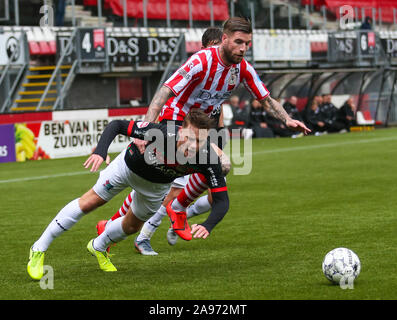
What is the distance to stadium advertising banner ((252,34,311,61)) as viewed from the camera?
28.7 metres

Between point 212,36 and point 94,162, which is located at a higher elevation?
point 212,36

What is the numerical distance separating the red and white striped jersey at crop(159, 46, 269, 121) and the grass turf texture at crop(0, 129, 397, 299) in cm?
142

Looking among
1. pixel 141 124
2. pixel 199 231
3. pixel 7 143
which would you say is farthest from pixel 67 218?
pixel 7 143

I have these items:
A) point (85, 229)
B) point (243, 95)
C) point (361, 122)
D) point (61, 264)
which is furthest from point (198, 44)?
point (61, 264)

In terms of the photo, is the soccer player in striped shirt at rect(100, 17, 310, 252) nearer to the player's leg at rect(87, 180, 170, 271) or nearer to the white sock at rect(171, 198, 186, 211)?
the white sock at rect(171, 198, 186, 211)

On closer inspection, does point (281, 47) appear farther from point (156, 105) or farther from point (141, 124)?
point (141, 124)

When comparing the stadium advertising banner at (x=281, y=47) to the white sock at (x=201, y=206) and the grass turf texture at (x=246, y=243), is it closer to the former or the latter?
the grass turf texture at (x=246, y=243)

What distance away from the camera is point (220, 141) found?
817 cm

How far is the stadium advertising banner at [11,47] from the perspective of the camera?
22.0 metres

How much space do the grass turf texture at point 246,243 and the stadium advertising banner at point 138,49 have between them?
904 centimetres

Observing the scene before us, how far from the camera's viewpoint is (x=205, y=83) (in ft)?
24.9

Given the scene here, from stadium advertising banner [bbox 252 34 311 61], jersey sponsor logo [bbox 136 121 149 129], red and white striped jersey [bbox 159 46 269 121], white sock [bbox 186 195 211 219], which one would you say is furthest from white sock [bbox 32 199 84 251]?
stadium advertising banner [bbox 252 34 311 61]
